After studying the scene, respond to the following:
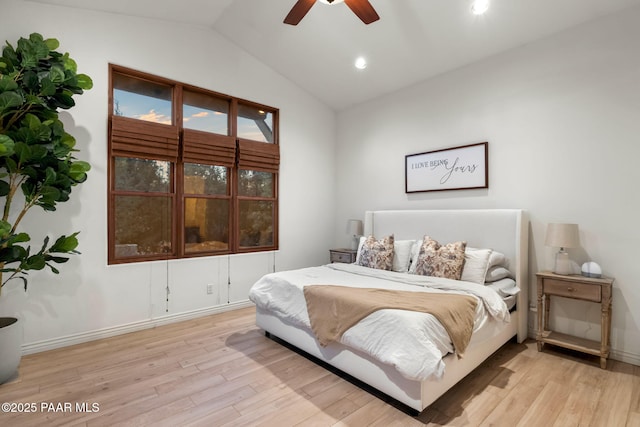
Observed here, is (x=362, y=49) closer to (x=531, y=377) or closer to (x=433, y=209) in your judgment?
(x=433, y=209)

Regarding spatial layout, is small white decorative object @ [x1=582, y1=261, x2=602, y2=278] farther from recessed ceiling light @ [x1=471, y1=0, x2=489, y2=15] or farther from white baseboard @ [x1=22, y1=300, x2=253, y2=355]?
white baseboard @ [x1=22, y1=300, x2=253, y2=355]

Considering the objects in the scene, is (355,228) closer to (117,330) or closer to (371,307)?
(371,307)

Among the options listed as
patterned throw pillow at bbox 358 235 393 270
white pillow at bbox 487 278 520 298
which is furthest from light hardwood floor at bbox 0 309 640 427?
patterned throw pillow at bbox 358 235 393 270

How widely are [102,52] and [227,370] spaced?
342 centimetres

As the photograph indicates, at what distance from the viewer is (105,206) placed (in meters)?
3.33

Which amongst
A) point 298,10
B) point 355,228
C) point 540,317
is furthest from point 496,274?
point 298,10

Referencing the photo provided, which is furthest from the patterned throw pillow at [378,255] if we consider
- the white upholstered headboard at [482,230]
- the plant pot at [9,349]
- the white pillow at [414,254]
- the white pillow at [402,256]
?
the plant pot at [9,349]

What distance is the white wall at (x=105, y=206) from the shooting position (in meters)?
3.00

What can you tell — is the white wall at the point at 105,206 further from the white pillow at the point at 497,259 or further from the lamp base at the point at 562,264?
the lamp base at the point at 562,264

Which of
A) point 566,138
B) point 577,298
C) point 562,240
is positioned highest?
point 566,138

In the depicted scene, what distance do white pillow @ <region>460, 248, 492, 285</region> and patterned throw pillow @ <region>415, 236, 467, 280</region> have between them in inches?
2.1

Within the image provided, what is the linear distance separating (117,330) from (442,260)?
3.53 metres

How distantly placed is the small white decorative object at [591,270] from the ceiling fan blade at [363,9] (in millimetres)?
2915

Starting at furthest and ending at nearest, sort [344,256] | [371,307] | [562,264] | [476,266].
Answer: [344,256] < [476,266] < [562,264] < [371,307]
